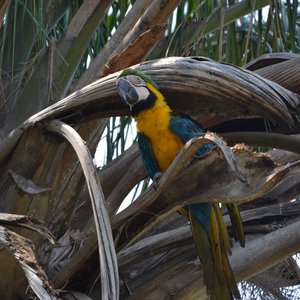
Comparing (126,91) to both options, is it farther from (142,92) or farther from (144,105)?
(144,105)

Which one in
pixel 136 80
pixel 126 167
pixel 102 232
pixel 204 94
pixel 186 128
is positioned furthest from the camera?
pixel 126 167

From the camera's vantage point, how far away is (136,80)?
1.88m

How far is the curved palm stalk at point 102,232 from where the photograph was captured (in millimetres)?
1266

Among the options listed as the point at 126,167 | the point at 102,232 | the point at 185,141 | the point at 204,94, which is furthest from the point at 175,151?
the point at 102,232

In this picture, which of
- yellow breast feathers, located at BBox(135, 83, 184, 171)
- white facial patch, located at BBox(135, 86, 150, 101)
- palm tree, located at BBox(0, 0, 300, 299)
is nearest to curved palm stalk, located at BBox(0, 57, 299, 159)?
palm tree, located at BBox(0, 0, 300, 299)

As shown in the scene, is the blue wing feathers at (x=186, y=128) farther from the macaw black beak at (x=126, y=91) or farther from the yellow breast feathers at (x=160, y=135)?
the macaw black beak at (x=126, y=91)

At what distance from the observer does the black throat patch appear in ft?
6.58

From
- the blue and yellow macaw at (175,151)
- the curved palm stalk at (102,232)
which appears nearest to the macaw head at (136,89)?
the blue and yellow macaw at (175,151)

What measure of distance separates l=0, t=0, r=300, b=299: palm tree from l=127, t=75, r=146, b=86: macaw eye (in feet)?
0.19

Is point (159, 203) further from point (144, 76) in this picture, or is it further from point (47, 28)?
point (47, 28)

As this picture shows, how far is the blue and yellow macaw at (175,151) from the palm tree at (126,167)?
0.05 meters

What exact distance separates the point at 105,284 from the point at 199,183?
365mm

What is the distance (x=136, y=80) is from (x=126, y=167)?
1.27ft

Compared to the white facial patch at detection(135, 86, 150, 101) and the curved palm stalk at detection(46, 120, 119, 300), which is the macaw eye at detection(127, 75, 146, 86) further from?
the curved palm stalk at detection(46, 120, 119, 300)
